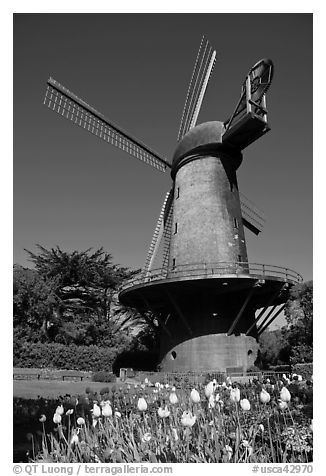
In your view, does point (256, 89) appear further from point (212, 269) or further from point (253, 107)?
point (212, 269)

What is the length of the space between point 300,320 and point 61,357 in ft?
50.1

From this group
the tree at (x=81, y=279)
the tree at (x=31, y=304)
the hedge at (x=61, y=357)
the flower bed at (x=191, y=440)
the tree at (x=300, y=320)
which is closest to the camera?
the flower bed at (x=191, y=440)

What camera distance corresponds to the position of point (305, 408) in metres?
4.63

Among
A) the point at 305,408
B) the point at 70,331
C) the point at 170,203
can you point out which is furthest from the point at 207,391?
the point at 70,331

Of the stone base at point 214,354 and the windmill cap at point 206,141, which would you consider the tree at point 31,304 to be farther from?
the windmill cap at point 206,141

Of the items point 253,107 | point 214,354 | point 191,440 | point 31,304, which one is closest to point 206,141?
point 253,107

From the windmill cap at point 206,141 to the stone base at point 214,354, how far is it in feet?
30.8

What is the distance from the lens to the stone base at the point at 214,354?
16.6 metres

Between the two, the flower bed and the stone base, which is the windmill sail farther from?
the flower bed

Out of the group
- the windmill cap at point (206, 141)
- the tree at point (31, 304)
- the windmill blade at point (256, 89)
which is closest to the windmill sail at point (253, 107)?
the windmill blade at point (256, 89)

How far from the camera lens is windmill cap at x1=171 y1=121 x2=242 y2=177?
64.5ft
